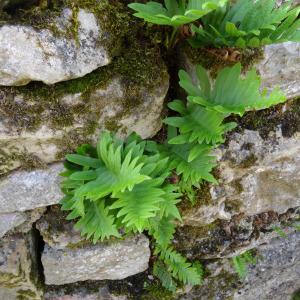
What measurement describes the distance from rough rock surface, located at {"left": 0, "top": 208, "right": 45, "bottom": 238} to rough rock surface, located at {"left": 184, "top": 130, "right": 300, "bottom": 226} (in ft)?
5.07

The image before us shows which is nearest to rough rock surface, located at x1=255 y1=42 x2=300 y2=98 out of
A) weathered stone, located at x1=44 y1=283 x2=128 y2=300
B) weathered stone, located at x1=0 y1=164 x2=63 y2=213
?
weathered stone, located at x1=0 y1=164 x2=63 y2=213

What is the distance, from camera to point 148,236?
15.1ft

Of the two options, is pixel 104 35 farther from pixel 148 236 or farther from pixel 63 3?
pixel 148 236

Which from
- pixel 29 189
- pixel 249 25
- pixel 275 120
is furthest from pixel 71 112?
pixel 275 120

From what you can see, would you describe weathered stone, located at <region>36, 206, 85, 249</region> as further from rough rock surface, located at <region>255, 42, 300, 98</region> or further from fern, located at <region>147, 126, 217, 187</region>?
rough rock surface, located at <region>255, 42, 300, 98</region>

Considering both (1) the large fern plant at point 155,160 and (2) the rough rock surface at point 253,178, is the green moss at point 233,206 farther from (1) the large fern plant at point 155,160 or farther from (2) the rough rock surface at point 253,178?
(1) the large fern plant at point 155,160

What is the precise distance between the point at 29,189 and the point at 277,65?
253 cm

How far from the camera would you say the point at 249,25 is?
313 cm

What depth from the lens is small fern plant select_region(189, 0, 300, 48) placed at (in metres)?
3.02

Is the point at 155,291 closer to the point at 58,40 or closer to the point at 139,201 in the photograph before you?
the point at 139,201

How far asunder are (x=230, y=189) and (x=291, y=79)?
1.31m

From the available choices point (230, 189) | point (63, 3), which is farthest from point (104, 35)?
point (230, 189)

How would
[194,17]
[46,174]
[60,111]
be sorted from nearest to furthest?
[194,17] < [60,111] < [46,174]

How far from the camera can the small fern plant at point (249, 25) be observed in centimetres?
302
